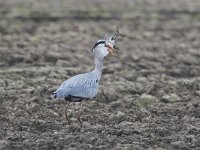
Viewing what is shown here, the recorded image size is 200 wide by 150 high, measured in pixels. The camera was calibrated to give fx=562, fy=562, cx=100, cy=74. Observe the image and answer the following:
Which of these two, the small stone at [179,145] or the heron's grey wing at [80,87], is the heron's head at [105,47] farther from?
the small stone at [179,145]

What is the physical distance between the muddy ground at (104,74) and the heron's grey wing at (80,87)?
533 millimetres

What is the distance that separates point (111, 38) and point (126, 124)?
1233 millimetres

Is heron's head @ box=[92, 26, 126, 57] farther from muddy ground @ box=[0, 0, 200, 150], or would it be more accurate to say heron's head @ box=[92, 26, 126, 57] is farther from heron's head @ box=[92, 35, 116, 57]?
muddy ground @ box=[0, 0, 200, 150]

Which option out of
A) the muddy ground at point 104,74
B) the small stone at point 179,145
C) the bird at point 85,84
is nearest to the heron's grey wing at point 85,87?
the bird at point 85,84

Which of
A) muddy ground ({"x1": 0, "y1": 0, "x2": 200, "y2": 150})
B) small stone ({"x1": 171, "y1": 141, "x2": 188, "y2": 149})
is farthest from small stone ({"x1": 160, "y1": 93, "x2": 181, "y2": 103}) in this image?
small stone ({"x1": 171, "y1": 141, "x2": 188, "y2": 149})

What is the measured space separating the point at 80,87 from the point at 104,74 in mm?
3805

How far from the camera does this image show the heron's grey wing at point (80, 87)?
7.24 m

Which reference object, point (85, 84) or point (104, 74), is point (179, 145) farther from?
point (104, 74)

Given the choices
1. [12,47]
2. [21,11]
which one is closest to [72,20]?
[21,11]

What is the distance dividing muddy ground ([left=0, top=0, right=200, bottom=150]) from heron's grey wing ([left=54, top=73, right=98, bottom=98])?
21.0 inches

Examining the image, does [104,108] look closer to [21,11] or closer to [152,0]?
[21,11]

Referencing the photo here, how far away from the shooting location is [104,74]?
36.6 feet

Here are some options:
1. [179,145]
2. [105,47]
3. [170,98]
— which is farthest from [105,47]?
[170,98]

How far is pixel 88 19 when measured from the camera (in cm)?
1716
